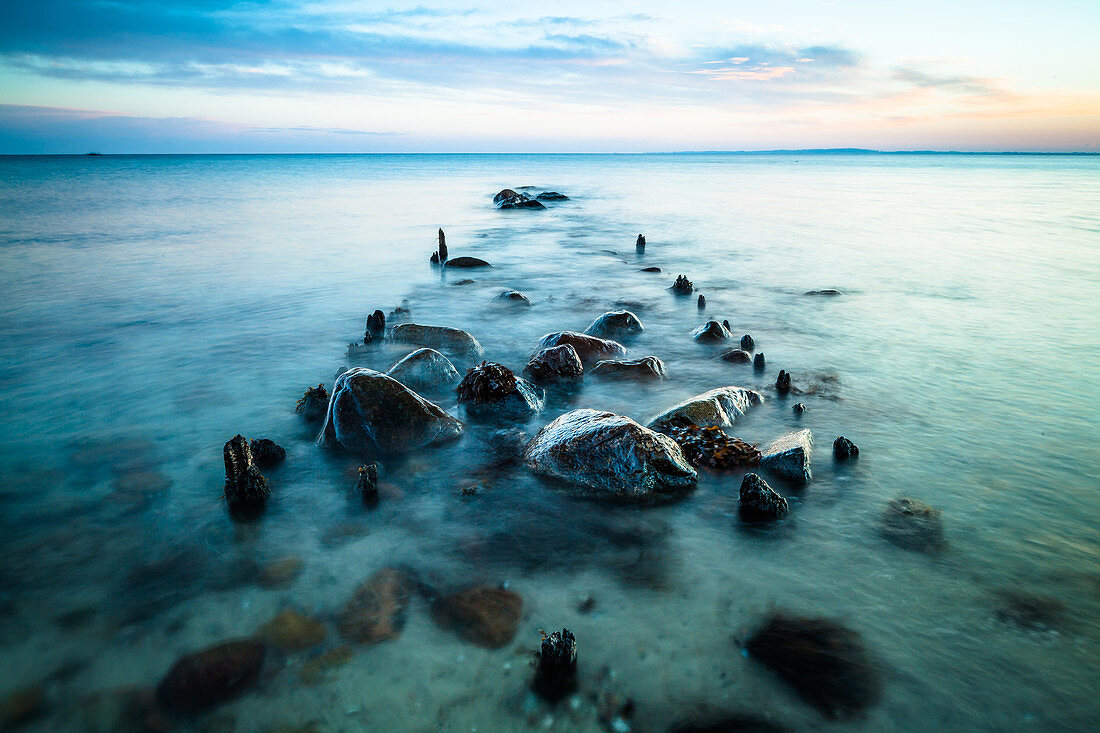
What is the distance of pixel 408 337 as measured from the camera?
1084 cm

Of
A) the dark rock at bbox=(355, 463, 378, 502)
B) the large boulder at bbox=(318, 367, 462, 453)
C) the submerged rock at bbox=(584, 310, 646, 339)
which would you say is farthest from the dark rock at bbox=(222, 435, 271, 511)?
the submerged rock at bbox=(584, 310, 646, 339)

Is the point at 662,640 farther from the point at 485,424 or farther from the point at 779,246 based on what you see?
the point at 779,246

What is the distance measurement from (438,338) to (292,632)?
680cm

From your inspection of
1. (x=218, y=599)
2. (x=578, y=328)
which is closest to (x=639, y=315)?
(x=578, y=328)

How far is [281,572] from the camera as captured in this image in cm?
491

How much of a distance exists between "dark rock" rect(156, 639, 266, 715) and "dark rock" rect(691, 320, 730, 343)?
29.2 ft

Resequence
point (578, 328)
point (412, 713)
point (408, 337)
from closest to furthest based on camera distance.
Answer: point (412, 713) → point (408, 337) → point (578, 328)

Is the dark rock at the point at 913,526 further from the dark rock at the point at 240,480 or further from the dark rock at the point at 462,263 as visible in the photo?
the dark rock at the point at 462,263

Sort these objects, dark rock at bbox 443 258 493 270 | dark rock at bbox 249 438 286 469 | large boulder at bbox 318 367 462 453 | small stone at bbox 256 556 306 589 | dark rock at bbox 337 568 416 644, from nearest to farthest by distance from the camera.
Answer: dark rock at bbox 337 568 416 644, small stone at bbox 256 556 306 589, dark rock at bbox 249 438 286 469, large boulder at bbox 318 367 462 453, dark rock at bbox 443 258 493 270

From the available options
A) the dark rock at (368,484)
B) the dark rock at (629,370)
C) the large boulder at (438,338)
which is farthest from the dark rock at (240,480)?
the dark rock at (629,370)

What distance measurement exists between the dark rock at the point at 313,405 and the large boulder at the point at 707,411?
14.3 ft

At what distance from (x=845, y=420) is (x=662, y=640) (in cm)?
486

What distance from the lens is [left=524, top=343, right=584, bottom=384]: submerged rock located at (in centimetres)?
896

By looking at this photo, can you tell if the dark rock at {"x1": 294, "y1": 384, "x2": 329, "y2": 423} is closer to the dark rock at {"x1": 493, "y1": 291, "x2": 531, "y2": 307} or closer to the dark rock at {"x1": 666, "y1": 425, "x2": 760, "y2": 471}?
the dark rock at {"x1": 666, "y1": 425, "x2": 760, "y2": 471}
